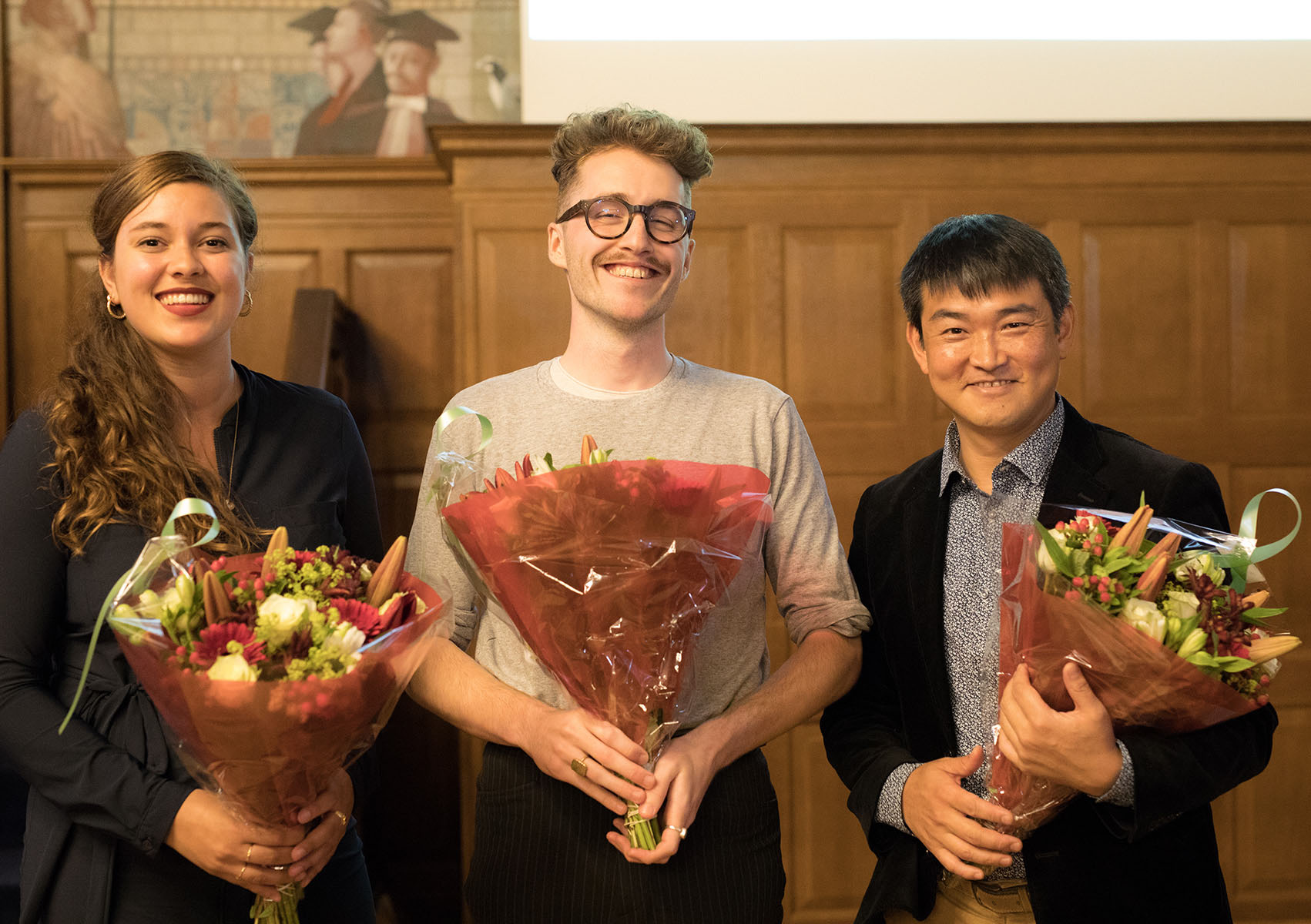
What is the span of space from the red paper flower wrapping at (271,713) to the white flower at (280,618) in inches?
1.8

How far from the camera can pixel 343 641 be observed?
3.53 ft

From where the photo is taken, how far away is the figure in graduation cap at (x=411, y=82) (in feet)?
12.1

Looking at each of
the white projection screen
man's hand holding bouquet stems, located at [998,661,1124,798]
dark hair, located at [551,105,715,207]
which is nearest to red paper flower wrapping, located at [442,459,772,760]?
man's hand holding bouquet stems, located at [998,661,1124,798]

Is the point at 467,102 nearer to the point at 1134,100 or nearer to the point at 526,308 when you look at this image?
the point at 526,308

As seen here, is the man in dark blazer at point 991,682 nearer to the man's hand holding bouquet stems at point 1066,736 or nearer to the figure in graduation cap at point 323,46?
the man's hand holding bouquet stems at point 1066,736

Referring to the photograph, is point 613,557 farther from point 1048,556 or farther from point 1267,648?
point 1267,648

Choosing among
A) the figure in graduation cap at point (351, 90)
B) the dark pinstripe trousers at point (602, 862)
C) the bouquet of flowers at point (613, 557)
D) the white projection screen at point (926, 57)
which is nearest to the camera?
the bouquet of flowers at point (613, 557)

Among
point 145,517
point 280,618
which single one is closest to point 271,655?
point 280,618

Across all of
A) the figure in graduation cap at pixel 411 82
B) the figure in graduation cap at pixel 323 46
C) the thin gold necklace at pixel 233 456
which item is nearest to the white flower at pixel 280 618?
the thin gold necklace at pixel 233 456

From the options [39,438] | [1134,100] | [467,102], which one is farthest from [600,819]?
[1134,100]

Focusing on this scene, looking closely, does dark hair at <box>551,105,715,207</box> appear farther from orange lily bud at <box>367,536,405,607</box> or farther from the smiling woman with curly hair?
orange lily bud at <box>367,536,405,607</box>

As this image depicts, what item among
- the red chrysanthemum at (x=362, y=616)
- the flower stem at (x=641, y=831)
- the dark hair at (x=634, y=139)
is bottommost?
the flower stem at (x=641, y=831)

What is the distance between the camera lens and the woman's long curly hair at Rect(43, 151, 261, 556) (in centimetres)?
142

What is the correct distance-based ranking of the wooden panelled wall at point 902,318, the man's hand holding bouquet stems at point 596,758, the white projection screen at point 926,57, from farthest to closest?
the white projection screen at point 926,57, the wooden panelled wall at point 902,318, the man's hand holding bouquet stems at point 596,758
